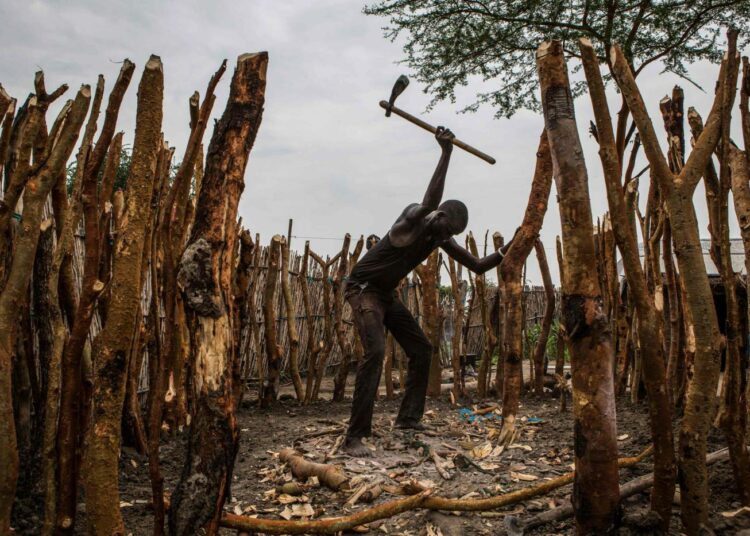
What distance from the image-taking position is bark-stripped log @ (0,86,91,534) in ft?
7.36

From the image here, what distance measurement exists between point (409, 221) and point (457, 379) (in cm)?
292

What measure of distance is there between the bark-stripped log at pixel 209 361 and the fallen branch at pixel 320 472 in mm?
1443

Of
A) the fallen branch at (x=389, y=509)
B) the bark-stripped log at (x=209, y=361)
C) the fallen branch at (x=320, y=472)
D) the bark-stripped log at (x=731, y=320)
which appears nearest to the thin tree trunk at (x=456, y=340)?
the fallen branch at (x=320, y=472)

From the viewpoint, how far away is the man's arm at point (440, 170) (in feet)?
14.7

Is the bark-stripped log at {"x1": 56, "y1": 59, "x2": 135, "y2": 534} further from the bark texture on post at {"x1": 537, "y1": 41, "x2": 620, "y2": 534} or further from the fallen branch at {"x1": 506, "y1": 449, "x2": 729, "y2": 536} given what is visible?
the fallen branch at {"x1": 506, "y1": 449, "x2": 729, "y2": 536}

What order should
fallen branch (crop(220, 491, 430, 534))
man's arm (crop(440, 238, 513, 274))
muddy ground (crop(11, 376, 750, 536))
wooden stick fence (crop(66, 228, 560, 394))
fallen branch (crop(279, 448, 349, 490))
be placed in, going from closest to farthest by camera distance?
1. fallen branch (crop(220, 491, 430, 534))
2. muddy ground (crop(11, 376, 750, 536))
3. fallen branch (crop(279, 448, 349, 490))
4. man's arm (crop(440, 238, 513, 274))
5. wooden stick fence (crop(66, 228, 560, 394))

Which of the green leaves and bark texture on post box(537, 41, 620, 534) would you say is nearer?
bark texture on post box(537, 41, 620, 534)

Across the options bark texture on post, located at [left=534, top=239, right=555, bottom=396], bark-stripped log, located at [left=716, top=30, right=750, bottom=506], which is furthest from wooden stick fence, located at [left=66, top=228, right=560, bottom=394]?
bark-stripped log, located at [left=716, top=30, right=750, bottom=506]

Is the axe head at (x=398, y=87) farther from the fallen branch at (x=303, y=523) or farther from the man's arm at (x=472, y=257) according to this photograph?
the fallen branch at (x=303, y=523)

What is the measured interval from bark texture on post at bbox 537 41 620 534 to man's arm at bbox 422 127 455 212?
2.05 m

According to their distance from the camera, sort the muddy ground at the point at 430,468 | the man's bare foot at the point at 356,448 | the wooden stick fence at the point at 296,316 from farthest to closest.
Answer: the wooden stick fence at the point at 296,316 → the man's bare foot at the point at 356,448 → the muddy ground at the point at 430,468

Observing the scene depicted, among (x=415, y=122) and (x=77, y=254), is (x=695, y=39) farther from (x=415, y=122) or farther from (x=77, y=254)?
(x=77, y=254)

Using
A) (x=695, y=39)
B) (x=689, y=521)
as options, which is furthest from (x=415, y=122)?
(x=695, y=39)

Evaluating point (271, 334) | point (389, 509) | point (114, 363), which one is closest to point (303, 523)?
point (389, 509)
